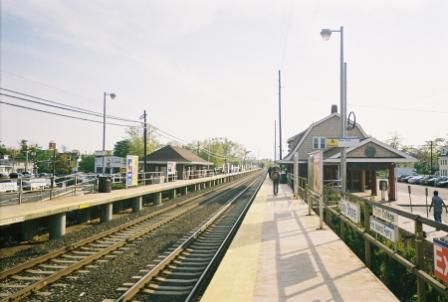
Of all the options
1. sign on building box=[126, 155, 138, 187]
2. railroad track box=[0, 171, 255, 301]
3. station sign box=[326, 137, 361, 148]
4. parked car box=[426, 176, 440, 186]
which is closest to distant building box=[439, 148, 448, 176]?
parked car box=[426, 176, 440, 186]

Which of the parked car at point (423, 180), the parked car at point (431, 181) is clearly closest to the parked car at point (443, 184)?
the parked car at point (431, 181)

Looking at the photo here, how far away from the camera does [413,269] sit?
5191mm

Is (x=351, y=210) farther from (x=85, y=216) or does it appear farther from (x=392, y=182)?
(x=392, y=182)

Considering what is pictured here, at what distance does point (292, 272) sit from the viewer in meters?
7.09

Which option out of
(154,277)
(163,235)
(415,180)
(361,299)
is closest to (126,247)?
(163,235)

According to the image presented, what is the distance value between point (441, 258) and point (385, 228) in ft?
7.15

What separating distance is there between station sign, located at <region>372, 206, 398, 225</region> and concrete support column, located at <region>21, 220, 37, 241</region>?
10932mm

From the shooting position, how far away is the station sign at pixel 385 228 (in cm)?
616

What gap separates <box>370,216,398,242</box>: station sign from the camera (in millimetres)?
6162

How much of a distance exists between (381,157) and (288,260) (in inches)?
847

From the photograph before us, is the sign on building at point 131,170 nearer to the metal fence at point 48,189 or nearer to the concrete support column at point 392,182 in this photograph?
the metal fence at point 48,189

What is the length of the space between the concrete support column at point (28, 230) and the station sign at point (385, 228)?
1087 cm

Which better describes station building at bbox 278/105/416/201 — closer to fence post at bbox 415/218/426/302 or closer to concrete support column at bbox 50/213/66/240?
concrete support column at bbox 50/213/66/240

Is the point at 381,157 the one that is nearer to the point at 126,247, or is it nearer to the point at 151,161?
the point at 126,247
